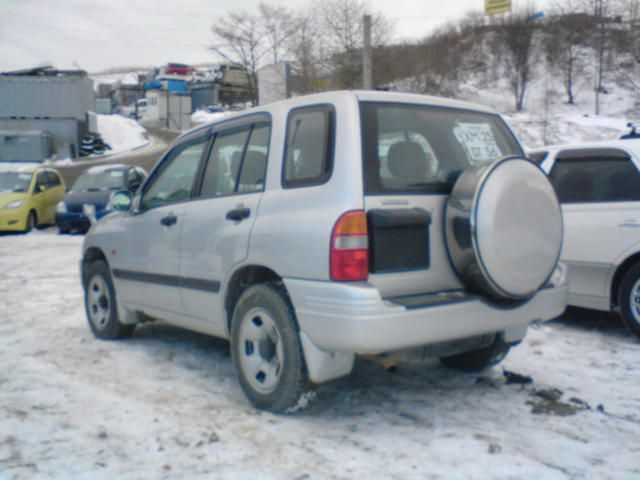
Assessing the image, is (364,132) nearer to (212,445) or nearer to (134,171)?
(212,445)

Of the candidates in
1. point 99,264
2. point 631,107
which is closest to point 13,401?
point 99,264

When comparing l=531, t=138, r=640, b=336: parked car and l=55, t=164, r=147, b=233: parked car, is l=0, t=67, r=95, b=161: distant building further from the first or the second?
l=531, t=138, r=640, b=336: parked car

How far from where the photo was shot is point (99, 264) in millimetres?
5754

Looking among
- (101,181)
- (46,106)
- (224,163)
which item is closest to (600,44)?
(46,106)

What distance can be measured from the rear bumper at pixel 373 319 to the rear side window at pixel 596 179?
2643 millimetres

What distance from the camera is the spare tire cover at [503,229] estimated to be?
3.30m

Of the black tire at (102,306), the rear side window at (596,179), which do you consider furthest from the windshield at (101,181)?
the rear side window at (596,179)

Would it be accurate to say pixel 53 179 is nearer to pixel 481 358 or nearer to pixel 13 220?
pixel 13 220

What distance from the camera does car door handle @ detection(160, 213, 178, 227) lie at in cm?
460

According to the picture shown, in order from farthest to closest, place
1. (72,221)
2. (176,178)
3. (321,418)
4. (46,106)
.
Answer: (46,106)
(72,221)
(176,178)
(321,418)

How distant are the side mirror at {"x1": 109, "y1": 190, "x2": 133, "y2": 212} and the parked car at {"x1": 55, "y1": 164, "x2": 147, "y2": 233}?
841 centimetres

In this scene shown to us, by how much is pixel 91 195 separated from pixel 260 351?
11549 millimetres

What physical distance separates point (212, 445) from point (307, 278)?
1.02 metres

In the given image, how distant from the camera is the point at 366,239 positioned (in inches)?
127
